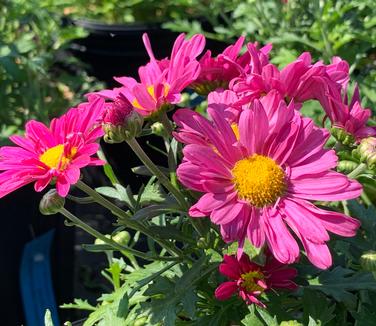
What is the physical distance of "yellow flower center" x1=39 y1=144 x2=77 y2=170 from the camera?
61cm

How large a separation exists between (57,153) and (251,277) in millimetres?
231

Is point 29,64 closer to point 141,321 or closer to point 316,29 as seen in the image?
point 316,29

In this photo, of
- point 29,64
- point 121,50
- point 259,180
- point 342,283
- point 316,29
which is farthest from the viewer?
point 121,50

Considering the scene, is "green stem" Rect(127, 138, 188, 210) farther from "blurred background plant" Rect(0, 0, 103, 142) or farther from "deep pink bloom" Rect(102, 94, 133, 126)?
"blurred background plant" Rect(0, 0, 103, 142)

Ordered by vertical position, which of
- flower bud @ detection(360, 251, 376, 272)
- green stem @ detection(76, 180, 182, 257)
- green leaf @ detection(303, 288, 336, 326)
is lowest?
green leaf @ detection(303, 288, 336, 326)

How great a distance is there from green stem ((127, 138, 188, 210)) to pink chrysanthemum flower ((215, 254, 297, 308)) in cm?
8

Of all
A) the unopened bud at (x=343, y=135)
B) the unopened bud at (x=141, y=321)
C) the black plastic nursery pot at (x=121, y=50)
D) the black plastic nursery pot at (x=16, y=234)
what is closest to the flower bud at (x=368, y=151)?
the unopened bud at (x=343, y=135)

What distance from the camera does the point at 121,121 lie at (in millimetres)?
611

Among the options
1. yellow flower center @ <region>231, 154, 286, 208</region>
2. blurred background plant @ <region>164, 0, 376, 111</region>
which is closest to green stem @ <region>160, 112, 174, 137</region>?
yellow flower center @ <region>231, 154, 286, 208</region>

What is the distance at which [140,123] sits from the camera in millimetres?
625

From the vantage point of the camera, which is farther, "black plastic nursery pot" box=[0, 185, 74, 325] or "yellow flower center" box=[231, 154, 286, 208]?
"black plastic nursery pot" box=[0, 185, 74, 325]

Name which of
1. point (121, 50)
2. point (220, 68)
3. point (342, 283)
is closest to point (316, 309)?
point (342, 283)

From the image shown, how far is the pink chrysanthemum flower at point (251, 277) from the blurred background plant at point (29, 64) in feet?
2.96

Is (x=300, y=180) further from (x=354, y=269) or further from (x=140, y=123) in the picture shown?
(x=354, y=269)
